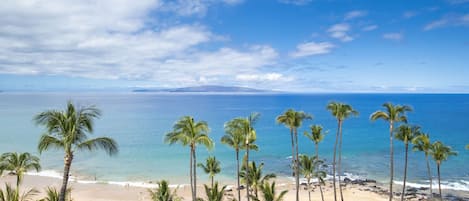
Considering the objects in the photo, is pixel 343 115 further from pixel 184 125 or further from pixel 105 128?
pixel 105 128

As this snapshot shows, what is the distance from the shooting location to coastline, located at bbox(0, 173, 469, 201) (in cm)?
5128

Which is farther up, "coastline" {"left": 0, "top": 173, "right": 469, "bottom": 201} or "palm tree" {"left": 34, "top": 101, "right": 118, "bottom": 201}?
"palm tree" {"left": 34, "top": 101, "right": 118, "bottom": 201}

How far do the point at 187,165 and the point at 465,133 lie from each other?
90.9 metres

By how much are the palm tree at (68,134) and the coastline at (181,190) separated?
107 ft

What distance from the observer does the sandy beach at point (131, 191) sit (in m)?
50.8

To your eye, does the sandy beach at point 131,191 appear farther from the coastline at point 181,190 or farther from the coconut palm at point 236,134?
the coconut palm at point 236,134

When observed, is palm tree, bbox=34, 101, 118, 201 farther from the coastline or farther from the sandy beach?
the coastline

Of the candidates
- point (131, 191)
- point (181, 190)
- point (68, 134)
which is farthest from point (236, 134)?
point (131, 191)

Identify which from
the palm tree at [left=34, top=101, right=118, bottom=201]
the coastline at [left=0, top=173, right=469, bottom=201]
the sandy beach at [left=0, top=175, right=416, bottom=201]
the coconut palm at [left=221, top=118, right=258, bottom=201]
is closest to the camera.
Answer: the palm tree at [left=34, top=101, right=118, bottom=201]

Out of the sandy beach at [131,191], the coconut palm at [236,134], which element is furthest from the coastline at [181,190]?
the coconut palm at [236,134]

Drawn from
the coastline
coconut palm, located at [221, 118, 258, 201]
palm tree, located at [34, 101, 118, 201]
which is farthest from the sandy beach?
palm tree, located at [34, 101, 118, 201]

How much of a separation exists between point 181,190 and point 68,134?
38.7 meters

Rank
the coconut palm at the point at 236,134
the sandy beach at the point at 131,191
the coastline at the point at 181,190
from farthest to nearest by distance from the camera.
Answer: the coastline at the point at 181,190 → the sandy beach at the point at 131,191 → the coconut palm at the point at 236,134

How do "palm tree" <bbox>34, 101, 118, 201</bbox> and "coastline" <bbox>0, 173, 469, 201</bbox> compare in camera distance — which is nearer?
"palm tree" <bbox>34, 101, 118, 201</bbox>
